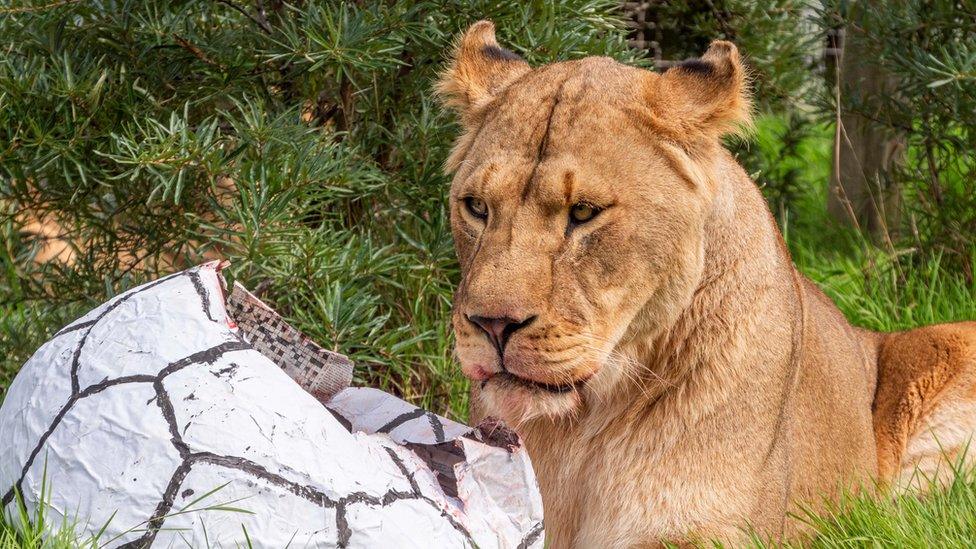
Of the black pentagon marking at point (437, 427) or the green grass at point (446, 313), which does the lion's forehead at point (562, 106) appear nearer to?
the black pentagon marking at point (437, 427)

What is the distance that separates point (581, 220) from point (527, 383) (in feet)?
1.14

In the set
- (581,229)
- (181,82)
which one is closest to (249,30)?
(181,82)

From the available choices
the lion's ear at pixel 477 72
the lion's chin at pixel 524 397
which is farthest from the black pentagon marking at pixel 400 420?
the lion's ear at pixel 477 72

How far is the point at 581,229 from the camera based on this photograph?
2400 mm

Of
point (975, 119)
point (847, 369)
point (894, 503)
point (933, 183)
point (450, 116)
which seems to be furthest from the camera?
point (933, 183)

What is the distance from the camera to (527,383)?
7.89ft

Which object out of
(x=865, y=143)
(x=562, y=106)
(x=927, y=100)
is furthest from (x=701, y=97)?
(x=865, y=143)

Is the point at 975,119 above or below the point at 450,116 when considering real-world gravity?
below

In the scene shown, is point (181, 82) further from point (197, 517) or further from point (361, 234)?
point (197, 517)

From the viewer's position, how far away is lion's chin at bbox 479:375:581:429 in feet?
7.91

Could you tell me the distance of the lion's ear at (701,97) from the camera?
2561 mm

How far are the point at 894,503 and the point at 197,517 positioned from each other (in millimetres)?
1878

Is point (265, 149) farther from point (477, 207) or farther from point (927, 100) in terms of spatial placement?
point (927, 100)

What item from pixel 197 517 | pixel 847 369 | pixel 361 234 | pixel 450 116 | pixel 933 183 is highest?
pixel 197 517
